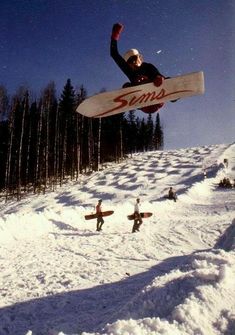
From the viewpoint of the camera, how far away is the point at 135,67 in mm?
7461

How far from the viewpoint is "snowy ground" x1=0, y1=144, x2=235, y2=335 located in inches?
209

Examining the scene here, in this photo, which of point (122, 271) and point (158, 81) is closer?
point (158, 81)

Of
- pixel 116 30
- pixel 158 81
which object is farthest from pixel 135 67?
pixel 116 30

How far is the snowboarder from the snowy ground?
12.2 ft

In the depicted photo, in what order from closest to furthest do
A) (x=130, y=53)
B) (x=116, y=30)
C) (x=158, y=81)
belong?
(x=116, y=30) → (x=130, y=53) → (x=158, y=81)

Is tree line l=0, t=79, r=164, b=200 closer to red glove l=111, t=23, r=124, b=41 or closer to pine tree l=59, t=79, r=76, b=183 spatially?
pine tree l=59, t=79, r=76, b=183

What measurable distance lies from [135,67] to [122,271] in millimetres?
5672

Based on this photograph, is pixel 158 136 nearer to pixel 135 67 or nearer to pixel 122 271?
pixel 122 271

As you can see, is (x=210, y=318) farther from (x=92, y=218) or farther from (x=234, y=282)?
(x=92, y=218)

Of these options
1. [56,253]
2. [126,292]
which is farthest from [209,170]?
[126,292]

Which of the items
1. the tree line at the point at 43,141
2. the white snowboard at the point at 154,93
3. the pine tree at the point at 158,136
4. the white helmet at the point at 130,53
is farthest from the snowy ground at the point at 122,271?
the pine tree at the point at 158,136

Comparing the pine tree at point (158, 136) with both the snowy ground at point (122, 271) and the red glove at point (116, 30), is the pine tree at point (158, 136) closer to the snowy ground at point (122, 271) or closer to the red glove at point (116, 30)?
the snowy ground at point (122, 271)

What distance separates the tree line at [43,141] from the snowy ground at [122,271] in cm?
1625

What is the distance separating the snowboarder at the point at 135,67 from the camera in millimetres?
7062
